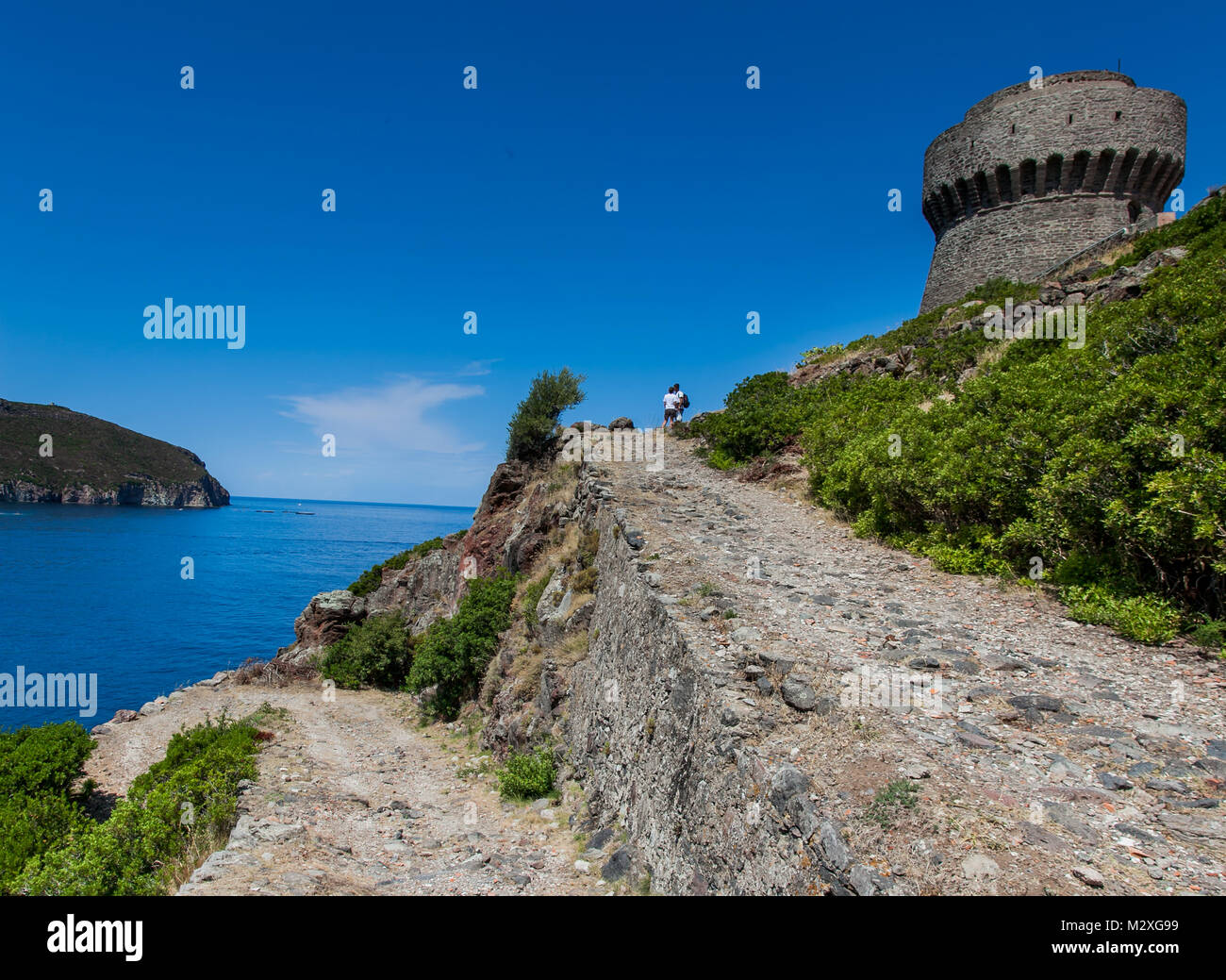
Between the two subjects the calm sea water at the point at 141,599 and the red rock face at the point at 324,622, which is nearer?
the red rock face at the point at 324,622

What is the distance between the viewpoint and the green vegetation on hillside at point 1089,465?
656 cm

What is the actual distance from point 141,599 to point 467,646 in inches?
2212

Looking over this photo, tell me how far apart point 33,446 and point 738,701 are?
6925 inches

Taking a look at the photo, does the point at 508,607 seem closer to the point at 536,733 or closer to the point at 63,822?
the point at 536,733

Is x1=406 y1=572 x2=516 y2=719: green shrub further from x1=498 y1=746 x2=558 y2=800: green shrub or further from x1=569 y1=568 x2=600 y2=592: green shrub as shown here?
x1=498 y1=746 x2=558 y2=800: green shrub

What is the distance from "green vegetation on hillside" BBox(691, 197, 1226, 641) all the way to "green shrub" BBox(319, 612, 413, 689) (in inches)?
648

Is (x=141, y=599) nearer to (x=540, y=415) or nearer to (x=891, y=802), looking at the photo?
(x=540, y=415)

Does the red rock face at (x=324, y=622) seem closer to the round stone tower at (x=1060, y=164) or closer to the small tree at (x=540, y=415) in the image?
the small tree at (x=540, y=415)

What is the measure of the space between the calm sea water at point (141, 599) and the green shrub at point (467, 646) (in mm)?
22721

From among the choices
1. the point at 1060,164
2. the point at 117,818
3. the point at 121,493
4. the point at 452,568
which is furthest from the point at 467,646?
the point at 121,493
